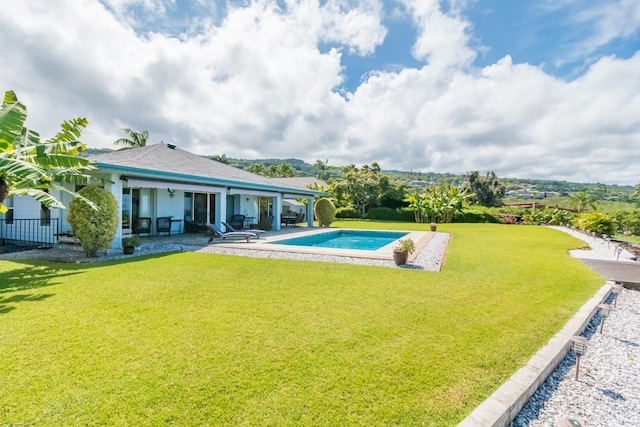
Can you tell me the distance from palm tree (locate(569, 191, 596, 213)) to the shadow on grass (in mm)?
63508

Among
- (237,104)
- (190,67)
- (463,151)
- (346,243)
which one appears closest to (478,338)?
(346,243)

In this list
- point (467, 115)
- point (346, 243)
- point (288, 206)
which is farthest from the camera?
point (288, 206)

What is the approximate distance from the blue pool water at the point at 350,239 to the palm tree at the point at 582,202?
46768 mm

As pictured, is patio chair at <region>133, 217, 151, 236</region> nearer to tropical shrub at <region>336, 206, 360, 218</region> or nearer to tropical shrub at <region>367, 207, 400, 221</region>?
tropical shrub at <region>336, 206, 360, 218</region>

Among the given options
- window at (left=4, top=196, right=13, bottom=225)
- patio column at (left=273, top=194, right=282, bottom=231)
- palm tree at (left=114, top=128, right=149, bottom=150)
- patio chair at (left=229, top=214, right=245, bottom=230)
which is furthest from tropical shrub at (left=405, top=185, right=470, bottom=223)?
palm tree at (left=114, top=128, right=149, bottom=150)

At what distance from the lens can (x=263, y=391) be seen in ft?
12.0

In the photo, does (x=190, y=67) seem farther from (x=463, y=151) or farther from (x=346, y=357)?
(x=463, y=151)

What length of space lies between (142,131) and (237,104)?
1081 inches

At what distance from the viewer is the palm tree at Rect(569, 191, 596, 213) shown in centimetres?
5203

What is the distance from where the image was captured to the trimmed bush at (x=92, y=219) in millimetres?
11711

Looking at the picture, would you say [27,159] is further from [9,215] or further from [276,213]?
[276,213]

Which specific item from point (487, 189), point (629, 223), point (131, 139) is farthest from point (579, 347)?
point (487, 189)

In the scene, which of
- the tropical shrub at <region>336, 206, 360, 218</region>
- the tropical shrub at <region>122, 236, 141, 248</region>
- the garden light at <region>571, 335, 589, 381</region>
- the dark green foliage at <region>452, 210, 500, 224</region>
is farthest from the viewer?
the tropical shrub at <region>336, 206, 360, 218</region>

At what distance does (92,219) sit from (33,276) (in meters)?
3.22
